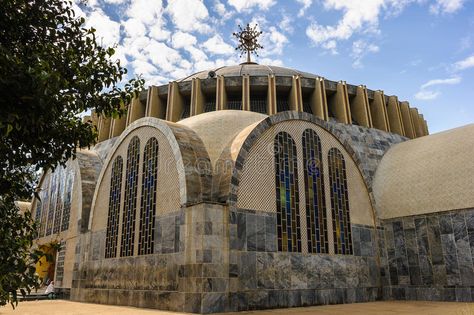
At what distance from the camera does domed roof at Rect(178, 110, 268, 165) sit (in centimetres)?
1472

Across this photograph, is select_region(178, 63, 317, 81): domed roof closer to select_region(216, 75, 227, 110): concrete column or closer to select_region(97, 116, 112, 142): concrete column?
select_region(216, 75, 227, 110): concrete column

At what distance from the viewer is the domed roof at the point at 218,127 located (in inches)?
579

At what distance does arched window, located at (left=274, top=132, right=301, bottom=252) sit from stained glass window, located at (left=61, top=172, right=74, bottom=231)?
13153 millimetres

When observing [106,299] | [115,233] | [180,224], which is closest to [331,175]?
[180,224]

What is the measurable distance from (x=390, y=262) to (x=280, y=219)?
6.28 metres

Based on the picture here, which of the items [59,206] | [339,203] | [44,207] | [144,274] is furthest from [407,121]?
[44,207]

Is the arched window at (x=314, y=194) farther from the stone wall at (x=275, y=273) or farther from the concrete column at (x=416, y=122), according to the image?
the concrete column at (x=416, y=122)

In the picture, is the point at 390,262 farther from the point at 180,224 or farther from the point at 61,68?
the point at 61,68

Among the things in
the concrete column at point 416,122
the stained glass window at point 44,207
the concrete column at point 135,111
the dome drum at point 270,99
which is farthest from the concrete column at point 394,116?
the stained glass window at point 44,207

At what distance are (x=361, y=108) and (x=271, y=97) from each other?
6238 mm

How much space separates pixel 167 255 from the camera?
502 inches

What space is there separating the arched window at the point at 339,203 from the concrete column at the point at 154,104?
41.2 feet

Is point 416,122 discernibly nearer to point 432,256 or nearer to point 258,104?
point 258,104

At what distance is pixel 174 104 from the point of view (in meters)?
23.8
